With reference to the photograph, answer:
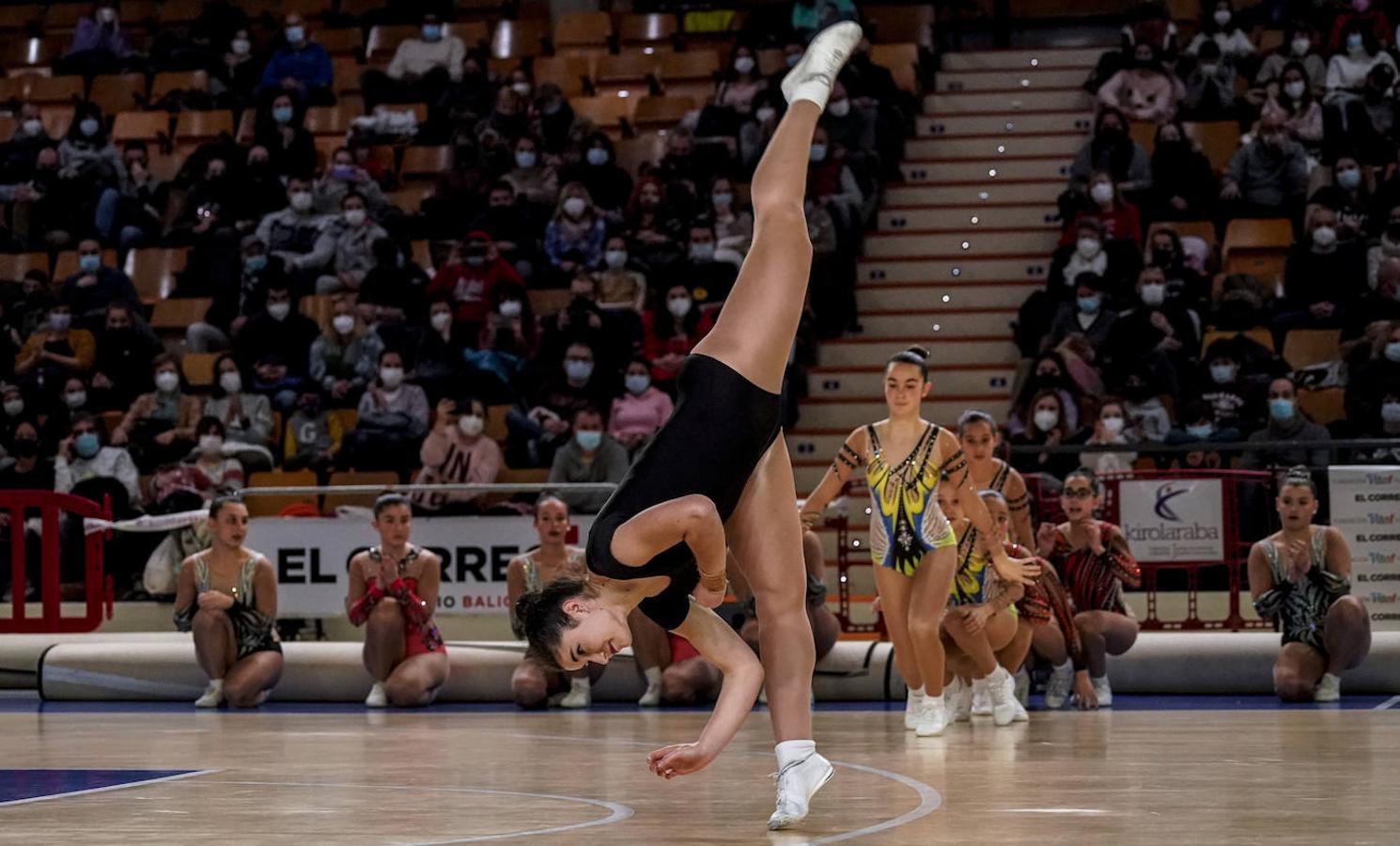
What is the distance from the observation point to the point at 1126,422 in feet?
36.6

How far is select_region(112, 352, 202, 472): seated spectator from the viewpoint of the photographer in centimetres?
1239

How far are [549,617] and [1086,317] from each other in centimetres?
824

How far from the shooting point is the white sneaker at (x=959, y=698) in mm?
7965

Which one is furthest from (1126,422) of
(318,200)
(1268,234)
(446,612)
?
(318,200)

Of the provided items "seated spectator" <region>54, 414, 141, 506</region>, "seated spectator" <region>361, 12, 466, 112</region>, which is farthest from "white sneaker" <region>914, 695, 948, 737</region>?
"seated spectator" <region>361, 12, 466, 112</region>

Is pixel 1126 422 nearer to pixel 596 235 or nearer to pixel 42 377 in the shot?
pixel 596 235

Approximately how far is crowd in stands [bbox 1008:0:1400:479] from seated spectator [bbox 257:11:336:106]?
6760 mm

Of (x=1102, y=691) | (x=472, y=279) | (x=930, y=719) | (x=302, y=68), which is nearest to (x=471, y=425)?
(x=472, y=279)

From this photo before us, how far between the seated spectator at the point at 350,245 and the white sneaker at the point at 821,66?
9.04 m

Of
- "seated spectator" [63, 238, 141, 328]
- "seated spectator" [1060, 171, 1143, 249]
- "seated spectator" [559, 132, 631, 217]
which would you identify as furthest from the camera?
"seated spectator" [559, 132, 631, 217]

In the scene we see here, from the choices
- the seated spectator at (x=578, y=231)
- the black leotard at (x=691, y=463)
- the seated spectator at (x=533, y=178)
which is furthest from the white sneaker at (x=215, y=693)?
the seated spectator at (x=533, y=178)

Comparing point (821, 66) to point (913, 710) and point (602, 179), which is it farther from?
point (602, 179)

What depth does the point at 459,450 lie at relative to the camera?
11586mm

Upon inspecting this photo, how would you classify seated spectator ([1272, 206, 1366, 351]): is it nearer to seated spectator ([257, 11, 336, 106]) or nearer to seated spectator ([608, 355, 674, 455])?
seated spectator ([608, 355, 674, 455])
